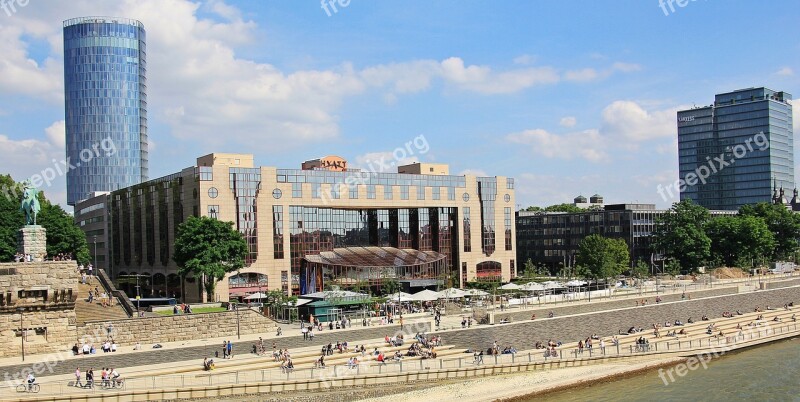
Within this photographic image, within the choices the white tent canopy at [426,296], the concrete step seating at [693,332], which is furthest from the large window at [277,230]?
the concrete step seating at [693,332]

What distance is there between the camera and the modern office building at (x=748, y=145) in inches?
7505

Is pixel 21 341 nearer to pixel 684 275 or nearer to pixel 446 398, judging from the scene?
pixel 446 398

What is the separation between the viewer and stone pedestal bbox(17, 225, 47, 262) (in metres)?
53.9

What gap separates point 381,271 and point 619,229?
58.6m

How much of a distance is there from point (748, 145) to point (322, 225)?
469 feet

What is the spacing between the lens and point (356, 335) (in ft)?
179

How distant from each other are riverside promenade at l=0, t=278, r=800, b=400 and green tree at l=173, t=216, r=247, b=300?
15906mm

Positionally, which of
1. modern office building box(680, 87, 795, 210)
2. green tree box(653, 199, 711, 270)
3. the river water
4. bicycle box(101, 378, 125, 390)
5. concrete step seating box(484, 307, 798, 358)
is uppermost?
modern office building box(680, 87, 795, 210)

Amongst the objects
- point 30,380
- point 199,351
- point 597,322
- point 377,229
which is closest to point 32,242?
point 199,351

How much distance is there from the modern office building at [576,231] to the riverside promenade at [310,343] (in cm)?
4705

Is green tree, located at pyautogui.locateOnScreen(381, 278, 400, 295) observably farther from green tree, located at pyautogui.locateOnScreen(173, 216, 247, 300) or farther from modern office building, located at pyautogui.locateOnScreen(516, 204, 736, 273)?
modern office building, located at pyautogui.locateOnScreen(516, 204, 736, 273)

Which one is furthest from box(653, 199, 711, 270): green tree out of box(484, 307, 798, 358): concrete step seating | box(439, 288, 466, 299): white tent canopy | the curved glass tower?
the curved glass tower

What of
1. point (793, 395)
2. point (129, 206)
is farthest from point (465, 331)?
point (129, 206)

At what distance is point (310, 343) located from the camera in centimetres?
5216
